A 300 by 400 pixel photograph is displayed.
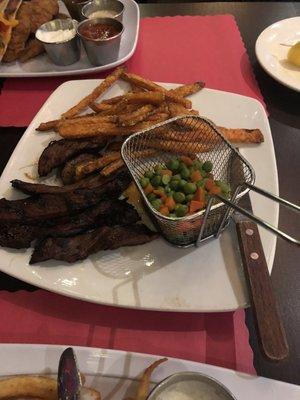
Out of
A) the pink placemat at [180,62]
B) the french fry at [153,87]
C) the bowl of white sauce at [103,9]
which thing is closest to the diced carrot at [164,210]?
the french fry at [153,87]

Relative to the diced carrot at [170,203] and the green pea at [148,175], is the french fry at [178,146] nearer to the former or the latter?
the green pea at [148,175]

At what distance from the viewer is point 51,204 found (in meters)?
1.79

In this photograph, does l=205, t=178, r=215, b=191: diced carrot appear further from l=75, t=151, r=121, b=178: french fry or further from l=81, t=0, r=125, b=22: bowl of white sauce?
l=81, t=0, r=125, b=22: bowl of white sauce

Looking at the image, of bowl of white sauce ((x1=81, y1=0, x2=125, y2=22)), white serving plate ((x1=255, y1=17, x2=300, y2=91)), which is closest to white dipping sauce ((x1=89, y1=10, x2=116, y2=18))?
bowl of white sauce ((x1=81, y1=0, x2=125, y2=22))

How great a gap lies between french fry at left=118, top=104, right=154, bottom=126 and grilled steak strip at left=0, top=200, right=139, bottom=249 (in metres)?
0.49

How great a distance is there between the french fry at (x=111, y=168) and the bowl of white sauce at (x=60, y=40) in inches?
50.9

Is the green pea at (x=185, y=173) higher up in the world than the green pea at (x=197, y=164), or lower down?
higher up

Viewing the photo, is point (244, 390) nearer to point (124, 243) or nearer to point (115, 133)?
point (124, 243)

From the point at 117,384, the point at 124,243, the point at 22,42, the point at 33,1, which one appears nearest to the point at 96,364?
the point at 117,384

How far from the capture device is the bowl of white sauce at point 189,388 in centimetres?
120

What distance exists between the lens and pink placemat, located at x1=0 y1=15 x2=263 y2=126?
8.92 ft

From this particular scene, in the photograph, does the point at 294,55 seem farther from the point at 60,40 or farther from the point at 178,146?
the point at 60,40

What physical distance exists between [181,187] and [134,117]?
1.90 ft

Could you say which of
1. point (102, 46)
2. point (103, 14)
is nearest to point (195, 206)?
point (102, 46)
